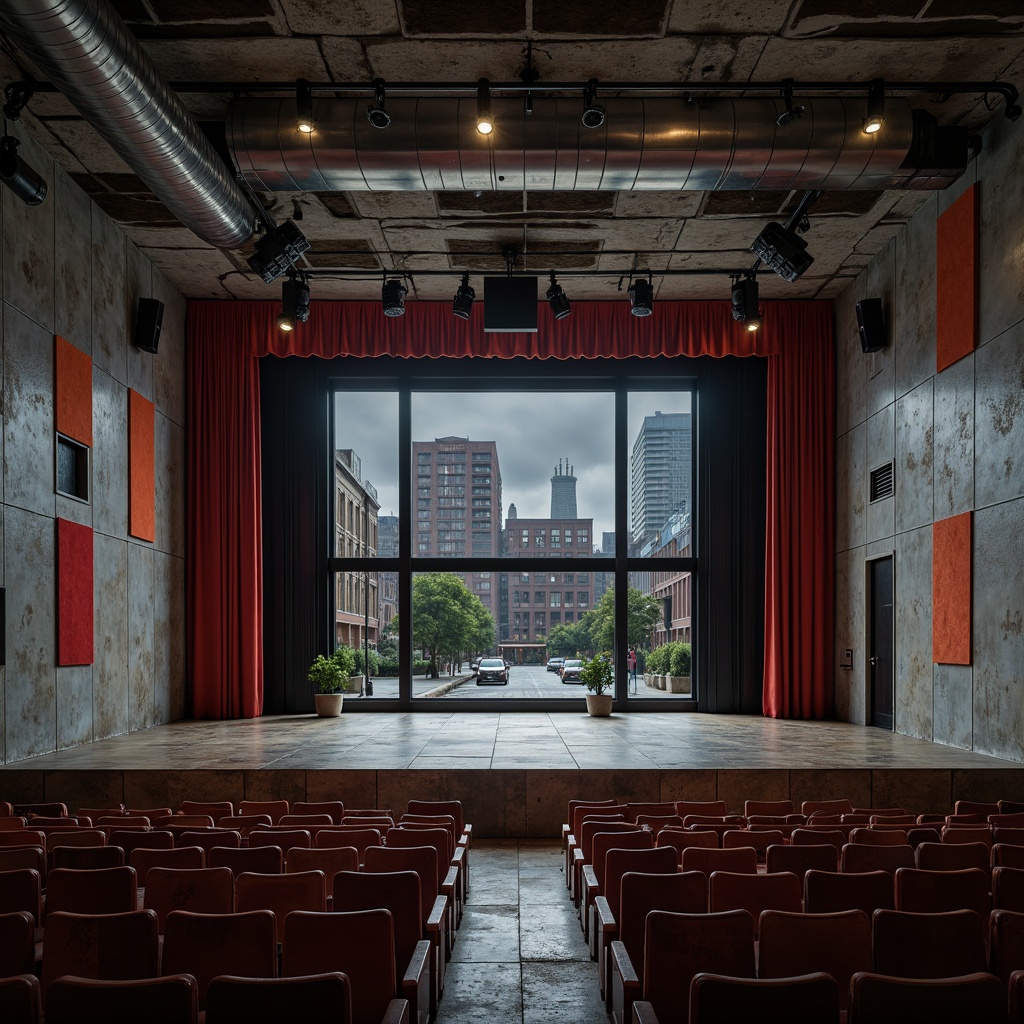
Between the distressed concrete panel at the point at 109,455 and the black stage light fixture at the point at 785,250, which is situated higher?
the black stage light fixture at the point at 785,250

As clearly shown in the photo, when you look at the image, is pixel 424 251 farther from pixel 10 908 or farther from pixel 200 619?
pixel 10 908

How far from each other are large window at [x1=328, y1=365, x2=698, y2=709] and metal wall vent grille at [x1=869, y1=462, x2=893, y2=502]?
271 centimetres

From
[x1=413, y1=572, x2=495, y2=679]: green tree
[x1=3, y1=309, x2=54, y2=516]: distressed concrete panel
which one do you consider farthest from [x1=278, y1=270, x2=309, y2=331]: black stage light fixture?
[x1=413, y1=572, x2=495, y2=679]: green tree

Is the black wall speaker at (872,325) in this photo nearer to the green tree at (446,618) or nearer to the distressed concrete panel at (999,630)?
the distressed concrete panel at (999,630)

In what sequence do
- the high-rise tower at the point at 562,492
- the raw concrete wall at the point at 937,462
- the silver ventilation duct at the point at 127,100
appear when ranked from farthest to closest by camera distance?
the high-rise tower at the point at 562,492 → the raw concrete wall at the point at 937,462 → the silver ventilation duct at the point at 127,100

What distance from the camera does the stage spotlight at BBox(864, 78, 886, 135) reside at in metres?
6.78

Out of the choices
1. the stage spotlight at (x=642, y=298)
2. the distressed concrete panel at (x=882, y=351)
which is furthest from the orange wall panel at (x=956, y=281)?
the stage spotlight at (x=642, y=298)

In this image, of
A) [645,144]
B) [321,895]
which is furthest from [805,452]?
[321,895]

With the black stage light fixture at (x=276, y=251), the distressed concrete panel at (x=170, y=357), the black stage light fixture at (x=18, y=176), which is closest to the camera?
the black stage light fixture at (x=18, y=176)

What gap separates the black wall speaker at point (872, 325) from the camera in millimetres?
10203

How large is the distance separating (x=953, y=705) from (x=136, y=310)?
927 cm

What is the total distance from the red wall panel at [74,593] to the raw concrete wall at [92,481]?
0.34ft

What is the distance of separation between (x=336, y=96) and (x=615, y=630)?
7.66 meters

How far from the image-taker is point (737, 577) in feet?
40.3
